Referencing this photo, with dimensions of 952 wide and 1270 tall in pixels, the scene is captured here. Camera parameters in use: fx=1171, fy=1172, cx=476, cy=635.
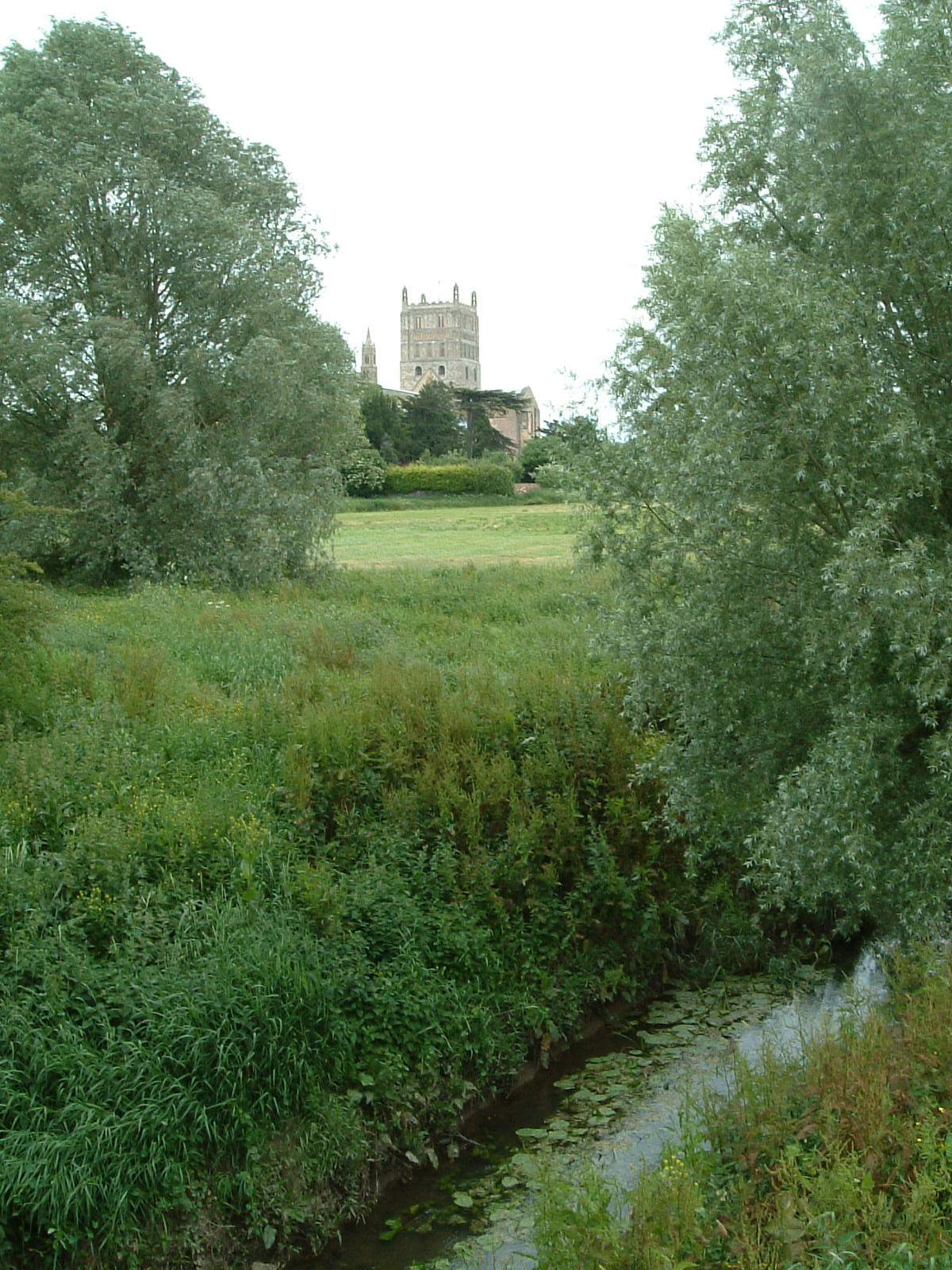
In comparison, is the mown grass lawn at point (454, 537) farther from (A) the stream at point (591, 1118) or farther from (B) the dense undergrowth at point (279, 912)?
(A) the stream at point (591, 1118)

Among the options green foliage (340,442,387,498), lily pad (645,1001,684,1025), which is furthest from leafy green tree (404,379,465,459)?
lily pad (645,1001,684,1025)

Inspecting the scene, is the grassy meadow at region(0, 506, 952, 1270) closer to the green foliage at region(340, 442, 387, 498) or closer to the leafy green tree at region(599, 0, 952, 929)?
the leafy green tree at region(599, 0, 952, 929)

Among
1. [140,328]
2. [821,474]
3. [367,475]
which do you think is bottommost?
[821,474]

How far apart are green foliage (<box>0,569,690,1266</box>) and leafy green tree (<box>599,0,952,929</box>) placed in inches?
67.6

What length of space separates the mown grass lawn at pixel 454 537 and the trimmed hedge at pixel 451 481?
3.83 metres

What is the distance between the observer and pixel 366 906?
9.51 m

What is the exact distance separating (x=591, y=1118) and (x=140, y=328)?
2214 centimetres

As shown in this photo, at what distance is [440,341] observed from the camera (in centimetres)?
17800

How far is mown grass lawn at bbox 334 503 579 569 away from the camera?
1253 inches

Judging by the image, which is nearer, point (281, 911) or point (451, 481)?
point (281, 911)

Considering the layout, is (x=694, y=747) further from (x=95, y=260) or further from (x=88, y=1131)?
(x=95, y=260)

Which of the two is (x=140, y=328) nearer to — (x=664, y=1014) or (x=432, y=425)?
(x=664, y=1014)

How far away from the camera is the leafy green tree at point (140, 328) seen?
989 inches

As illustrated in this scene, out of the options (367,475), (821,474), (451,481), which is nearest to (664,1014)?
(821,474)
